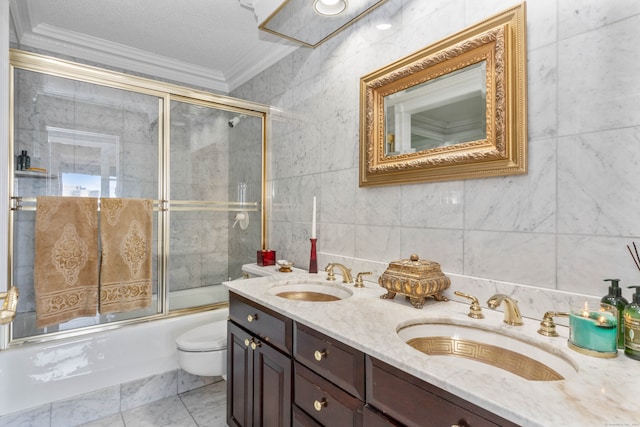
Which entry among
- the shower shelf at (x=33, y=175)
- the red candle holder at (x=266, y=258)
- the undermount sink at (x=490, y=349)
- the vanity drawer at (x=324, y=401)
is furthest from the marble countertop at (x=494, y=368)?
the shower shelf at (x=33, y=175)

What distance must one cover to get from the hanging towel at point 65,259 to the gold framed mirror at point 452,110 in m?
1.72

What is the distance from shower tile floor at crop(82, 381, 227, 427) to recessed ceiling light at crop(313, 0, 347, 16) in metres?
2.38

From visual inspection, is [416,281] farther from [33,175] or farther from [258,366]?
[33,175]

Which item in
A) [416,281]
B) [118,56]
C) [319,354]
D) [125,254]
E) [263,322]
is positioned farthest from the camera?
[118,56]

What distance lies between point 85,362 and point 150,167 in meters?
1.30

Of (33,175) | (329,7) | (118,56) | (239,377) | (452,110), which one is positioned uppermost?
(118,56)

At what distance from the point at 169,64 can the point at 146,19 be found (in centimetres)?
66

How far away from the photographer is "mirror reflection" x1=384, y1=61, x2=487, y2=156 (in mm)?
1314

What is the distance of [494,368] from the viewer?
969 mm

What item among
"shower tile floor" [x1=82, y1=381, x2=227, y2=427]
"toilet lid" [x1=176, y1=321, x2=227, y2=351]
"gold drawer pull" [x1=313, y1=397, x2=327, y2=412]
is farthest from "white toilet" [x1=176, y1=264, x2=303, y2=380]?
"gold drawer pull" [x1=313, y1=397, x2=327, y2=412]

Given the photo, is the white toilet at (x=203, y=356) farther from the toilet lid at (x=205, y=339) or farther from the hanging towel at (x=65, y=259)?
the hanging towel at (x=65, y=259)

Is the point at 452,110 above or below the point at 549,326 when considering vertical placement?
above

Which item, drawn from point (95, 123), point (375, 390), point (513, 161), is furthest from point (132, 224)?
point (513, 161)

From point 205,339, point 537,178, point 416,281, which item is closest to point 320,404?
point 416,281
